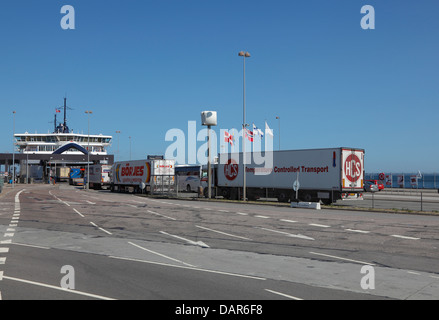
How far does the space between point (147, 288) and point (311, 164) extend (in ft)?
77.5

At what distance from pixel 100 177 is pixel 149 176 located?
18.4m

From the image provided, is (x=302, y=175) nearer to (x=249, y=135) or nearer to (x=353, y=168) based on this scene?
(x=353, y=168)

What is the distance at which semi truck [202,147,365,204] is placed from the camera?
2853cm

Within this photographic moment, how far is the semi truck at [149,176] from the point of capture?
1799 inches

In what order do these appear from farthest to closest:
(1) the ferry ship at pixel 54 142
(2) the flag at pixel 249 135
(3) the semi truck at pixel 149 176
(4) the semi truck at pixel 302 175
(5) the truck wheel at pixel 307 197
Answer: (1) the ferry ship at pixel 54 142 → (3) the semi truck at pixel 149 176 → (2) the flag at pixel 249 135 → (5) the truck wheel at pixel 307 197 → (4) the semi truck at pixel 302 175

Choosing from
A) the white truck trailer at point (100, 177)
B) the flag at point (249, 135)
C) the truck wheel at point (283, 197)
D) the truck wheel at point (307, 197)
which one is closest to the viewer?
the truck wheel at point (307, 197)

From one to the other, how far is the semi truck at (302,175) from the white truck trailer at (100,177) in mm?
29648

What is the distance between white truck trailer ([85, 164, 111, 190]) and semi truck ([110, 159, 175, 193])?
1090cm

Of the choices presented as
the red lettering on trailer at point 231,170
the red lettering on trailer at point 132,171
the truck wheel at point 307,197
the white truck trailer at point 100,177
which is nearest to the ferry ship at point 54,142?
the white truck trailer at point 100,177

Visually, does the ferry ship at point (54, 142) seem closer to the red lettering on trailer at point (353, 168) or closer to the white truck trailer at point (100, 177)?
the white truck trailer at point (100, 177)

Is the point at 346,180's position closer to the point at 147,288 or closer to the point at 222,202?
the point at 222,202
